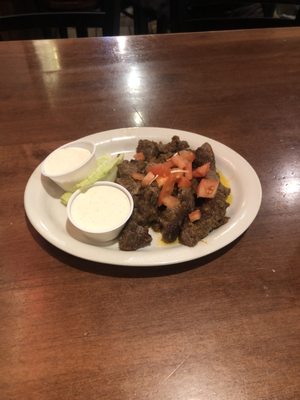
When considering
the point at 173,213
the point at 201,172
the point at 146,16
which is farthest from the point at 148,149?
the point at 146,16

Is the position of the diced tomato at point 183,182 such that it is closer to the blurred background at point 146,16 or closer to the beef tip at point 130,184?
the beef tip at point 130,184

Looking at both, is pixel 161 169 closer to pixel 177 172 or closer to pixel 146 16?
pixel 177 172

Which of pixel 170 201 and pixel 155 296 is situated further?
pixel 170 201

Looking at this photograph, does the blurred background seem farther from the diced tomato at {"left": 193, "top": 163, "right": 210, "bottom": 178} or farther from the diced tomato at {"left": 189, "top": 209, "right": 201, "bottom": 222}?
the diced tomato at {"left": 189, "top": 209, "right": 201, "bottom": 222}

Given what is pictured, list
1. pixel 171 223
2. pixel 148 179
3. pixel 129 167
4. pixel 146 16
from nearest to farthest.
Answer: pixel 171 223 → pixel 148 179 → pixel 129 167 → pixel 146 16

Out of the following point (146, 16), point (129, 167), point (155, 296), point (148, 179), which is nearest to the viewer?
point (155, 296)

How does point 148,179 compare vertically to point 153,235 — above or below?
above
